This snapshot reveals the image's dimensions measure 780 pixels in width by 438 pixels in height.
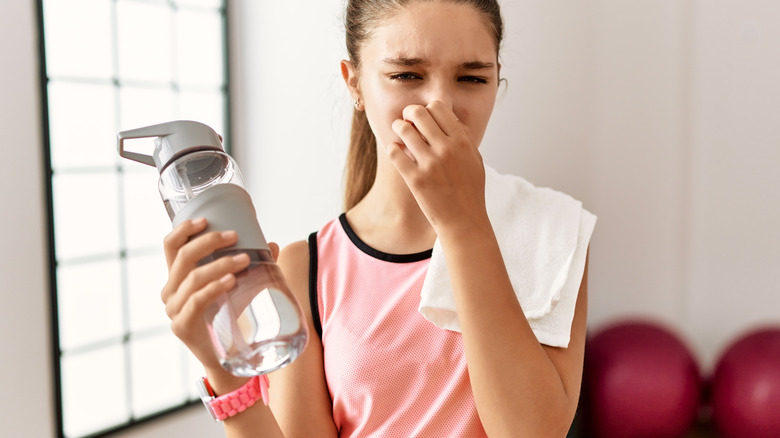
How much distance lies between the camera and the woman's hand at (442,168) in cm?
79

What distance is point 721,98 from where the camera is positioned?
1.60 m

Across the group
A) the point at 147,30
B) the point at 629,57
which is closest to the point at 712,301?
the point at 629,57

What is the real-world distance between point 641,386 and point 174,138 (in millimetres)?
1180

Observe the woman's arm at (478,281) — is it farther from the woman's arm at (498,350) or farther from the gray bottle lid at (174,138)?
the gray bottle lid at (174,138)

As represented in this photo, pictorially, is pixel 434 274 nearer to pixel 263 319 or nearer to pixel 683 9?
pixel 263 319

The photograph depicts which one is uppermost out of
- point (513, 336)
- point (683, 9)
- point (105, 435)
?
point (683, 9)

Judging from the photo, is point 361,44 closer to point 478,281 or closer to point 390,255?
point 390,255

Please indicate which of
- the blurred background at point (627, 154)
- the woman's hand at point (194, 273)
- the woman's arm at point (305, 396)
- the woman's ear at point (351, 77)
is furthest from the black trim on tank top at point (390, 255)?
the blurred background at point (627, 154)

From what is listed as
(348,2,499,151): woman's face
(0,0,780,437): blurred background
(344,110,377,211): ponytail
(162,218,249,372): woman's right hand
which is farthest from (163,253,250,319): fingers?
(0,0,780,437): blurred background

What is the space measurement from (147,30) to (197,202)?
1653 mm

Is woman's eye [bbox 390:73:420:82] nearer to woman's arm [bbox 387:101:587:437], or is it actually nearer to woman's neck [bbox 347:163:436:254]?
woman's arm [bbox 387:101:587:437]

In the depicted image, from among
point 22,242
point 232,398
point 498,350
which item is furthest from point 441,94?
point 22,242

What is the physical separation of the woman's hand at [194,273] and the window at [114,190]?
119 centimetres

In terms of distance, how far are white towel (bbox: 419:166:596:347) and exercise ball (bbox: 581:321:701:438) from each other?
0.48 metres
